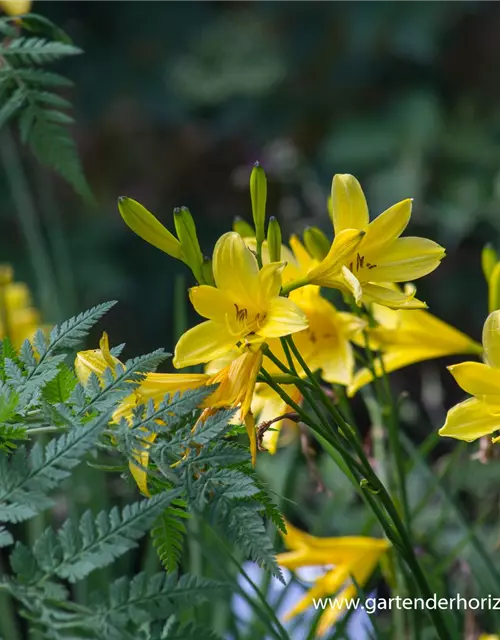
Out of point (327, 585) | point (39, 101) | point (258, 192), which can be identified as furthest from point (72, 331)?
point (327, 585)

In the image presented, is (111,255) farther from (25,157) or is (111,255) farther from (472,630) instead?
(472,630)

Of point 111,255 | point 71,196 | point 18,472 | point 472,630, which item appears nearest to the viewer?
point 18,472

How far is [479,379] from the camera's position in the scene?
1.53ft

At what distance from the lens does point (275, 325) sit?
17.6 inches

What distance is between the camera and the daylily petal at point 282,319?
44cm

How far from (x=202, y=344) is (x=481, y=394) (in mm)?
142

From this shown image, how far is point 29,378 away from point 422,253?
0.22m

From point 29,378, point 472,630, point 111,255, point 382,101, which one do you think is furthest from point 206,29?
point 29,378

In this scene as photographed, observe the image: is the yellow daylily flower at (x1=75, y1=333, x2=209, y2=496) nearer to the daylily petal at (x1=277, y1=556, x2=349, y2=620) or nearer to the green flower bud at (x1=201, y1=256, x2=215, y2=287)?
the green flower bud at (x1=201, y1=256, x2=215, y2=287)

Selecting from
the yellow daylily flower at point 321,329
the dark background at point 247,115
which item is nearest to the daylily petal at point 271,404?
the yellow daylily flower at point 321,329

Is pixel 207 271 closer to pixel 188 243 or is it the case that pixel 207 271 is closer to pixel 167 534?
pixel 188 243

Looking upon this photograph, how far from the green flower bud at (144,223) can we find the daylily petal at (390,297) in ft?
0.32

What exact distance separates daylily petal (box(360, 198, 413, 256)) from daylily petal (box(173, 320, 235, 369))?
97mm

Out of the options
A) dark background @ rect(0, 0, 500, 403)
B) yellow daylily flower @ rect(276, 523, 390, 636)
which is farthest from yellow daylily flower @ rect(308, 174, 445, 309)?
dark background @ rect(0, 0, 500, 403)
